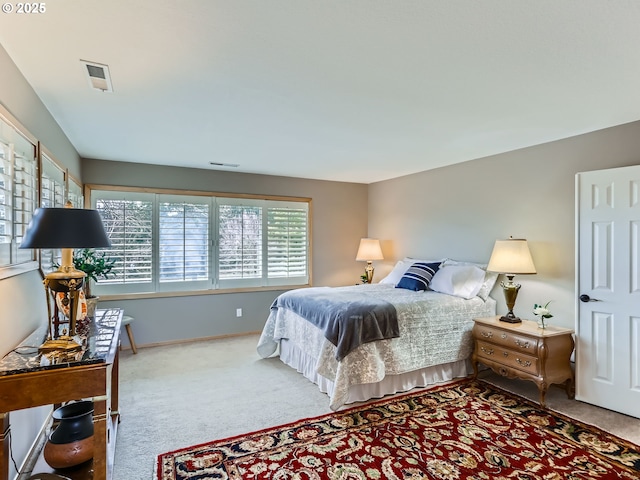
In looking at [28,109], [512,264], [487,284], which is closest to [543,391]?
[512,264]

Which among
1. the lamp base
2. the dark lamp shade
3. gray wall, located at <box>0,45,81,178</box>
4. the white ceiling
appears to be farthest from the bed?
gray wall, located at <box>0,45,81,178</box>

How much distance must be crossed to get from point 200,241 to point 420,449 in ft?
12.6

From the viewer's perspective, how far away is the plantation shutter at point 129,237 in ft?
14.9

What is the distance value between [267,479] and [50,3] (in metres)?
2.62

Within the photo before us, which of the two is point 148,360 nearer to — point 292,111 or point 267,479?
point 267,479

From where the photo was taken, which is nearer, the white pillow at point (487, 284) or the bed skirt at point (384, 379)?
the bed skirt at point (384, 379)

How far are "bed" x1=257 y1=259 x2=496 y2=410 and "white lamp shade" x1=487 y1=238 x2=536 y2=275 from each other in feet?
1.44

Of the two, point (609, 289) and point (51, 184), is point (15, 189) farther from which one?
point (609, 289)

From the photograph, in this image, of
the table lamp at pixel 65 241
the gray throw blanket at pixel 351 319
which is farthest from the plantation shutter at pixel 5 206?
the gray throw blanket at pixel 351 319

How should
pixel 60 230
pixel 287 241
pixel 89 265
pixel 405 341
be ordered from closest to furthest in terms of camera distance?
pixel 60 230, pixel 89 265, pixel 405 341, pixel 287 241

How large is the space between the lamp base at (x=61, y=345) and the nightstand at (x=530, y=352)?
3.36 meters

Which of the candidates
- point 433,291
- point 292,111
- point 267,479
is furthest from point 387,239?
point 267,479

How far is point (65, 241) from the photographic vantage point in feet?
6.07
